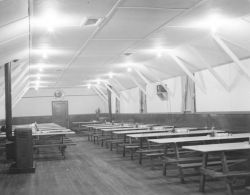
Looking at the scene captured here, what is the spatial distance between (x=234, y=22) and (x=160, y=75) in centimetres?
772

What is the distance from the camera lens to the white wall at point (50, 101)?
24.0 m

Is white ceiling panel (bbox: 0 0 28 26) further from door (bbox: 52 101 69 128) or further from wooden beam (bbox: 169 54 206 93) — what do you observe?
door (bbox: 52 101 69 128)

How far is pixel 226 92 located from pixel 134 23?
4474 millimetres

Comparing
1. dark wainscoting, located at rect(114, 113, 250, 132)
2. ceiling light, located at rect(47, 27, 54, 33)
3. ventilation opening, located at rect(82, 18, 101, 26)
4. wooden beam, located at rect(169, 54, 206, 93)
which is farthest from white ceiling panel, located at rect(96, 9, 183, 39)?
dark wainscoting, located at rect(114, 113, 250, 132)

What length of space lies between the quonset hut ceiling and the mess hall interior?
24mm

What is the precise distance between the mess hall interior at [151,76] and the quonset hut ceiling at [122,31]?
0.02m

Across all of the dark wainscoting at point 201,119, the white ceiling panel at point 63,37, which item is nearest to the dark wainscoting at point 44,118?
the dark wainscoting at point 201,119

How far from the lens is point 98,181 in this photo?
7.13 m

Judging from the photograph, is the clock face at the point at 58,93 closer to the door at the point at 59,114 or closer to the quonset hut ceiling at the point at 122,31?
the door at the point at 59,114

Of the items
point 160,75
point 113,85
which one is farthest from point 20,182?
point 113,85

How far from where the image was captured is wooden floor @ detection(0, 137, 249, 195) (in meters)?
6.16

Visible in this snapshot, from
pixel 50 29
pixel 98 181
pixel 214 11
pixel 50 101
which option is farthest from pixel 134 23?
pixel 50 101

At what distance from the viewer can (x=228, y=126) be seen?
9.26 m

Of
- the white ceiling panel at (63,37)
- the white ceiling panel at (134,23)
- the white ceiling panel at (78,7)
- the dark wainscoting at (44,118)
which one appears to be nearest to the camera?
the white ceiling panel at (78,7)
